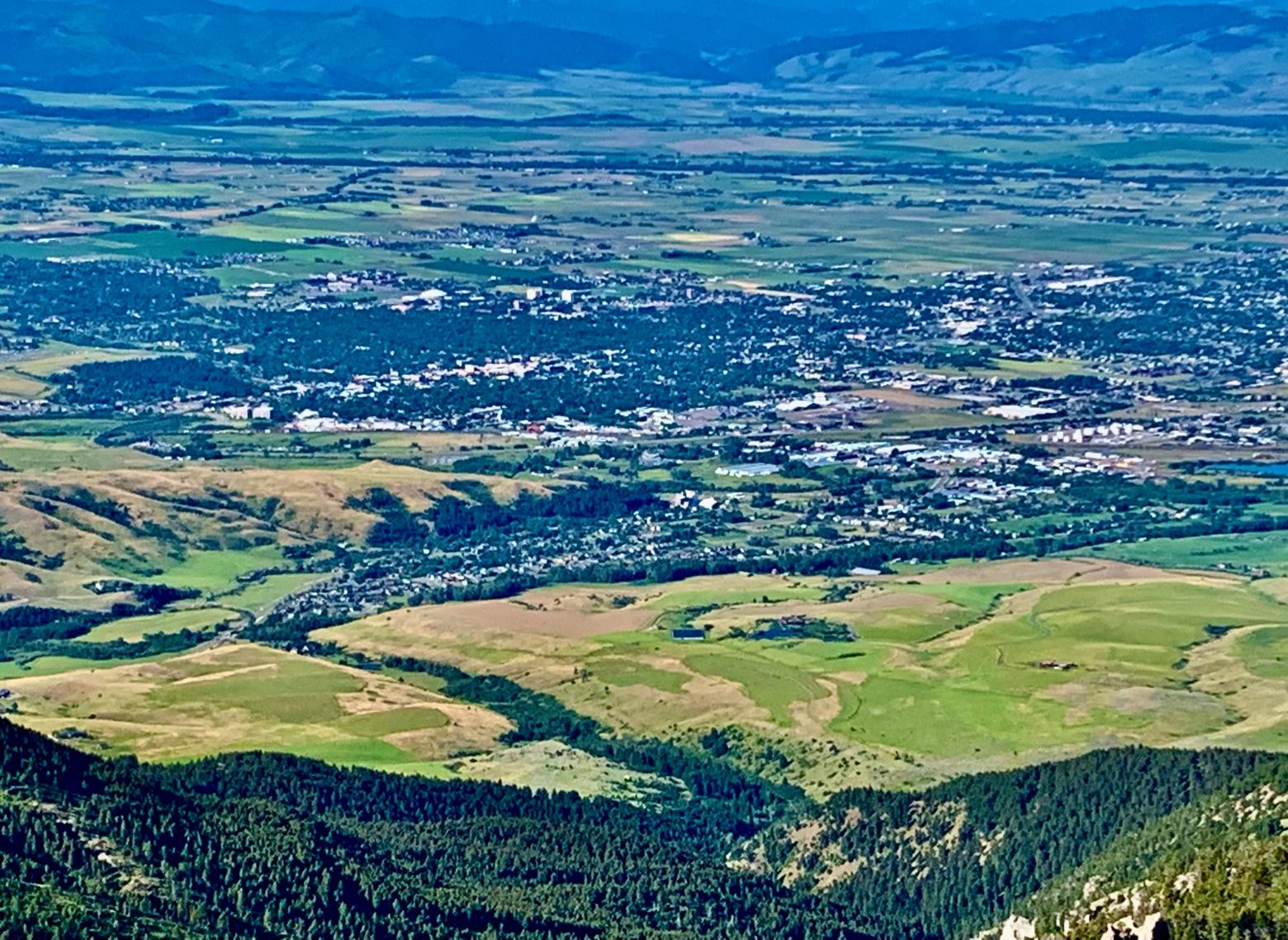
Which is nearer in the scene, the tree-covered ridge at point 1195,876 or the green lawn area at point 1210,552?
the tree-covered ridge at point 1195,876

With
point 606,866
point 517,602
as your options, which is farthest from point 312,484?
point 606,866

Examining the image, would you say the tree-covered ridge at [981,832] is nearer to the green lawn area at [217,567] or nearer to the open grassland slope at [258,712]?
the open grassland slope at [258,712]

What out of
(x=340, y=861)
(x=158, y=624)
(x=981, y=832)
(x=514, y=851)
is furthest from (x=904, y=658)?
(x=340, y=861)

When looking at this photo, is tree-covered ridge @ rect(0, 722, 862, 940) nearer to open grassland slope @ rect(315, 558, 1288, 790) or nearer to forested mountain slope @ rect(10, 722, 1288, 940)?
forested mountain slope @ rect(10, 722, 1288, 940)

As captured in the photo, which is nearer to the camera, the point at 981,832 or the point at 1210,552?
the point at 981,832

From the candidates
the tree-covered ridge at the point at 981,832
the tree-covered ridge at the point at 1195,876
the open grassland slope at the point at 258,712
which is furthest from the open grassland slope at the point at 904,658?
the tree-covered ridge at the point at 1195,876

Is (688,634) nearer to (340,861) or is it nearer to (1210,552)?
(1210,552)


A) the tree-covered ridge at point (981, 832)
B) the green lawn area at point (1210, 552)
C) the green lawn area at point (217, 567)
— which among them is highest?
the green lawn area at point (1210, 552)

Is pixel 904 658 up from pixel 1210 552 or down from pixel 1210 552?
down

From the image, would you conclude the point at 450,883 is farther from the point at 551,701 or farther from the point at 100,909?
the point at 551,701
